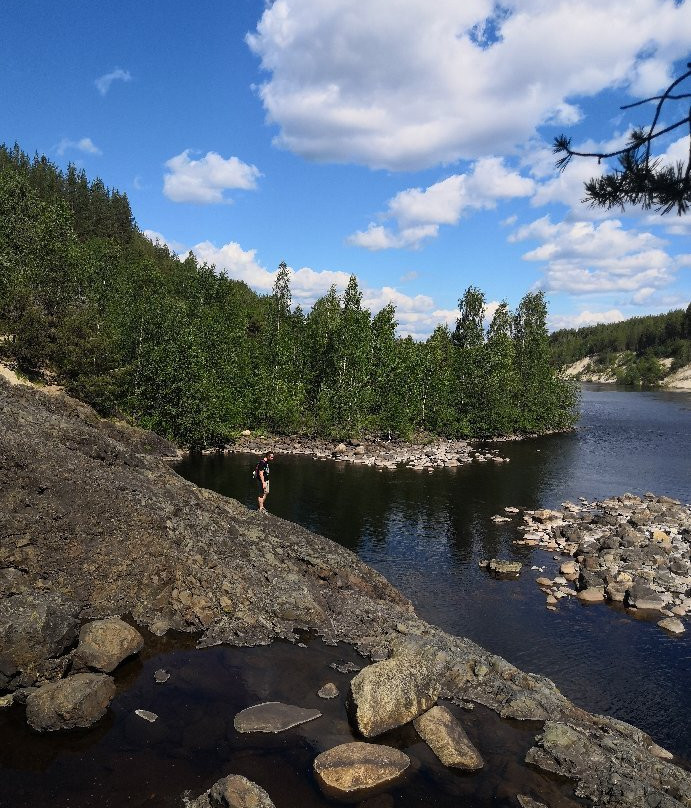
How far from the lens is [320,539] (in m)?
27.3

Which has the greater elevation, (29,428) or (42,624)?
(29,428)

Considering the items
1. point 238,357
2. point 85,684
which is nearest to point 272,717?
point 85,684

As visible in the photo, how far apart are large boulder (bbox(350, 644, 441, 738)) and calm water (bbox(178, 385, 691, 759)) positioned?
756 cm

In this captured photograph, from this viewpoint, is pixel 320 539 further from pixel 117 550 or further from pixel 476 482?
pixel 476 482

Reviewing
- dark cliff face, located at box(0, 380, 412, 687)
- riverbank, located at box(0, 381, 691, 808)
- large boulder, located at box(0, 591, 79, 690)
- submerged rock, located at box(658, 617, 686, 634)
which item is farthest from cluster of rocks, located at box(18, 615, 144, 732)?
submerged rock, located at box(658, 617, 686, 634)

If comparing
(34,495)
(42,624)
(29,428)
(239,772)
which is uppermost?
(29,428)

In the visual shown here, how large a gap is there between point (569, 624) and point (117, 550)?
20316mm

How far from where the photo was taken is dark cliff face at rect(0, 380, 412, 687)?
59.0 ft

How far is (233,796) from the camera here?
10.9 metres

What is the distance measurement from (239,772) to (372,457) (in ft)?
163

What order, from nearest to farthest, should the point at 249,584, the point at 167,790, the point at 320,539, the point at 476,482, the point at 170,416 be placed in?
the point at 167,790 < the point at 249,584 < the point at 320,539 < the point at 476,482 < the point at 170,416

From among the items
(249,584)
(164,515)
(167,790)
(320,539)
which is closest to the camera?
(167,790)

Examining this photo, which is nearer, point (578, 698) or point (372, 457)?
point (578, 698)

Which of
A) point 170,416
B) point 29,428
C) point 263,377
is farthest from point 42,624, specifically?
point 263,377
